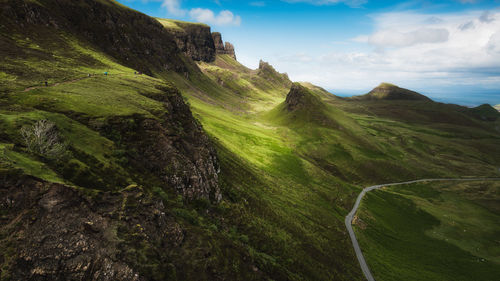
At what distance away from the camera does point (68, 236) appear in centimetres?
1870

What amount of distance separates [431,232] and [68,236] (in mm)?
156640

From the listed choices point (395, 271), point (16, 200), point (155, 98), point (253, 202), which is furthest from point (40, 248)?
point (395, 271)

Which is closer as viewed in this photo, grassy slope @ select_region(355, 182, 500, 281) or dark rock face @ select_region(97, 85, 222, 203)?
dark rock face @ select_region(97, 85, 222, 203)

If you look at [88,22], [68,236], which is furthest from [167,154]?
[88,22]

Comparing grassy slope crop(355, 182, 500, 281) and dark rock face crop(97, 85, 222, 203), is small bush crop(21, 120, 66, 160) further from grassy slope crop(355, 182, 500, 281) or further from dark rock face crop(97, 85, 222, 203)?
grassy slope crop(355, 182, 500, 281)

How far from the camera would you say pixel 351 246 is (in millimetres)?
86812

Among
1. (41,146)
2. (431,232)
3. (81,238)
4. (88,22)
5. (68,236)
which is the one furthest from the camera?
(88,22)

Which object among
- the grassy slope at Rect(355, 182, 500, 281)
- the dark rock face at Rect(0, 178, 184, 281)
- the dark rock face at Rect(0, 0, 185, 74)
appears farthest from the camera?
the grassy slope at Rect(355, 182, 500, 281)

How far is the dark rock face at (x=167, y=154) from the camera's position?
3869cm

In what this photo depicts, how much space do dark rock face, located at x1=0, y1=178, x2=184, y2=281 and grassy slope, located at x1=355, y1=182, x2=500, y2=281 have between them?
3374 inches

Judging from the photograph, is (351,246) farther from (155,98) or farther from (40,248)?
(40,248)

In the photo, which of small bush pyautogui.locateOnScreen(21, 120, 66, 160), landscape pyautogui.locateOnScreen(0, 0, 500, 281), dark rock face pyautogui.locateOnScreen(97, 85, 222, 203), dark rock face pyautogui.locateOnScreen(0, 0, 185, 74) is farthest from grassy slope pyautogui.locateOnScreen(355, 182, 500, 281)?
dark rock face pyautogui.locateOnScreen(0, 0, 185, 74)

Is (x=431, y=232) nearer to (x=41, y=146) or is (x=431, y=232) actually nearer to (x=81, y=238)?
(x=81, y=238)

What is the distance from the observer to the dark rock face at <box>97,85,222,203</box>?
1523 inches
